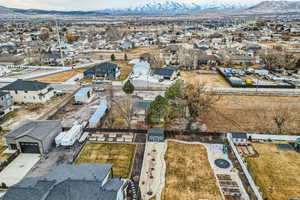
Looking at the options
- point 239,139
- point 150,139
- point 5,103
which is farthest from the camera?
point 5,103

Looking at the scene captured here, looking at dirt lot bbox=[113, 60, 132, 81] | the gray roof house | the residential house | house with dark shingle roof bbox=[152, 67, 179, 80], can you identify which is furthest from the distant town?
dirt lot bbox=[113, 60, 132, 81]

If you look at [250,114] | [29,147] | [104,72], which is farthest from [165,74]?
[29,147]

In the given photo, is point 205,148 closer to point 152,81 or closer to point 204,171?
point 204,171

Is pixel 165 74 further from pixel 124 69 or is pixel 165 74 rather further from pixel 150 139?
pixel 150 139

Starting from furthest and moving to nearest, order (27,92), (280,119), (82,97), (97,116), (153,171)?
(82,97) < (27,92) < (97,116) < (280,119) < (153,171)

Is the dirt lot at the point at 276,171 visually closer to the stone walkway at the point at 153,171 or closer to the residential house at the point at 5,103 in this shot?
the stone walkway at the point at 153,171

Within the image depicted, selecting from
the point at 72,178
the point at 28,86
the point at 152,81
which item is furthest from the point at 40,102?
the point at 72,178
